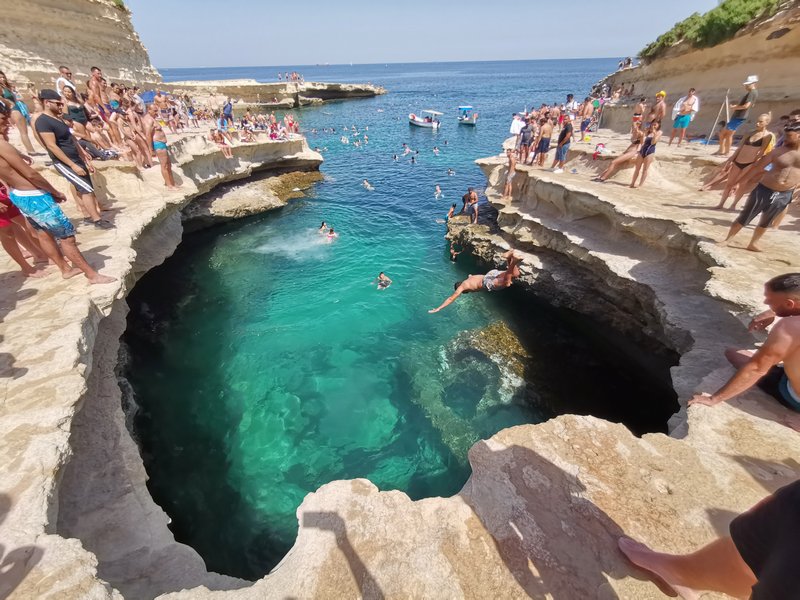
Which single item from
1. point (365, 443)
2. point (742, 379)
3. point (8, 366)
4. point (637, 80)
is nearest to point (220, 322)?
point (365, 443)

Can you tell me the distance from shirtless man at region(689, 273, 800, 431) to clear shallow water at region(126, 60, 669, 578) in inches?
205

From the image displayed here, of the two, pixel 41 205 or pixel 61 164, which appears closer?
pixel 41 205

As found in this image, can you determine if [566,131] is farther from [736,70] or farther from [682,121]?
[736,70]

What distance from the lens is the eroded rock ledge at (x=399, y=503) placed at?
10.7 ft

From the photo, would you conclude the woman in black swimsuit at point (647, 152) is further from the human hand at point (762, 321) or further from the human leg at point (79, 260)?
the human leg at point (79, 260)

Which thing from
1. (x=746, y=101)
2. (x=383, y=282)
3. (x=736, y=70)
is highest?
(x=736, y=70)

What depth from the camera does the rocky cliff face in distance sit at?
19.9 m

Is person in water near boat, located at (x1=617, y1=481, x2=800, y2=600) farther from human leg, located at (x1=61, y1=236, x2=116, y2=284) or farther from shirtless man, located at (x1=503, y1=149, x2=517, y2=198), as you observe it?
shirtless man, located at (x1=503, y1=149, x2=517, y2=198)

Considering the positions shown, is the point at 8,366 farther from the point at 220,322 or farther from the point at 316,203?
the point at 316,203

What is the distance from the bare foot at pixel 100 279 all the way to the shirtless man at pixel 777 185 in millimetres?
12584

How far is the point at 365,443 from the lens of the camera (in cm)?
923

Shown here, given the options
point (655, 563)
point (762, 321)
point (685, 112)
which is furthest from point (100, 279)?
point (685, 112)

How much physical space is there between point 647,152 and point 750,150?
8.93 ft

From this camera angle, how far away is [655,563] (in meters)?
3.18
